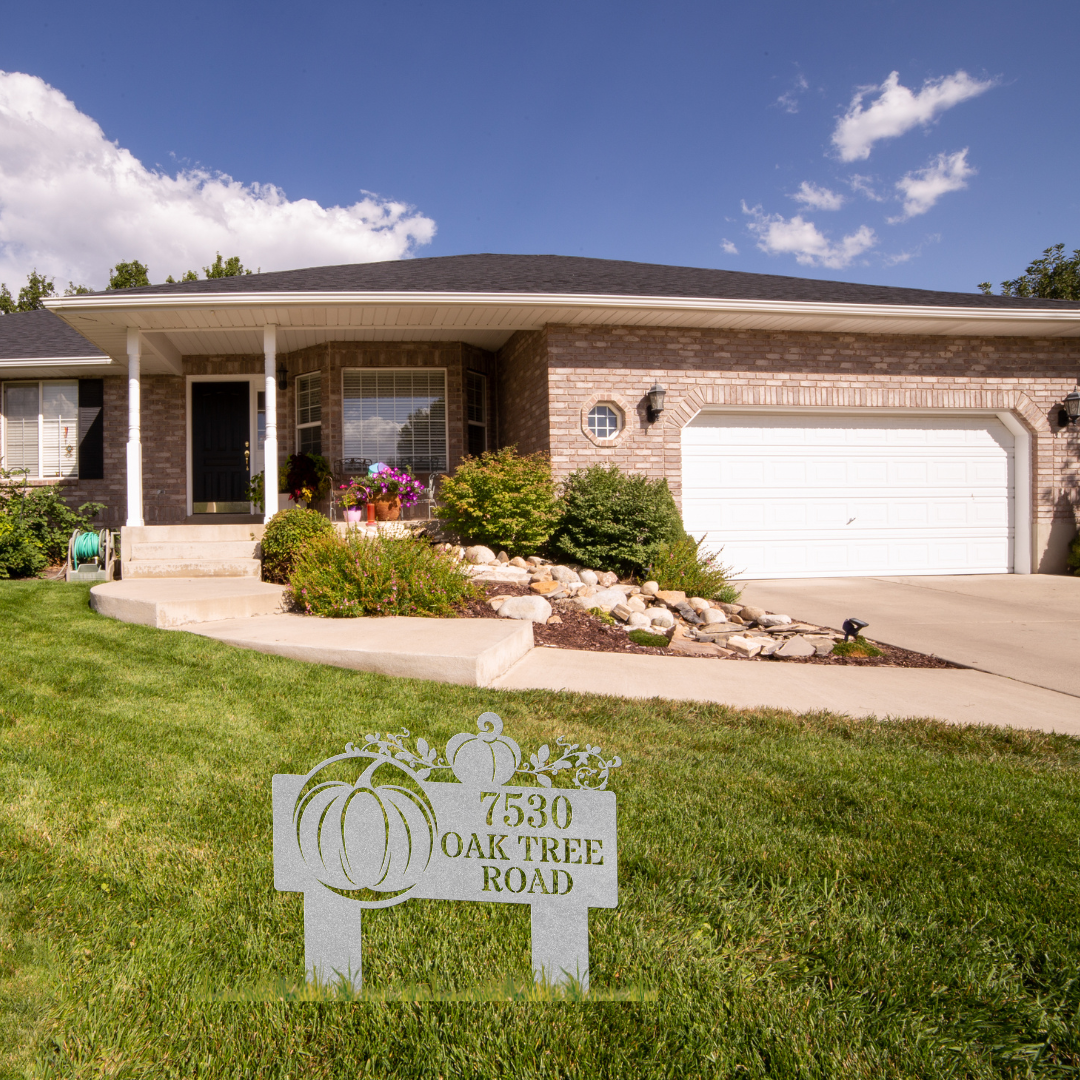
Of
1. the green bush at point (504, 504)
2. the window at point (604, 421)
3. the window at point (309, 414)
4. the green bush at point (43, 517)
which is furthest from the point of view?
the window at point (309, 414)

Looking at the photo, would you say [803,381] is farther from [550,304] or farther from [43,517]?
[43,517]

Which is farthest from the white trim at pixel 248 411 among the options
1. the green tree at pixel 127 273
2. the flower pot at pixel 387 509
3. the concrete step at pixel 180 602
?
the green tree at pixel 127 273

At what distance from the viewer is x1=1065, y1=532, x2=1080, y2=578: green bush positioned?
395 inches

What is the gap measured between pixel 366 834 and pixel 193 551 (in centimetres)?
762

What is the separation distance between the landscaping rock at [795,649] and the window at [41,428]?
39.0ft

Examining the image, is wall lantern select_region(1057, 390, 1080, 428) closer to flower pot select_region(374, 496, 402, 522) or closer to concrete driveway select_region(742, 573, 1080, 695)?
concrete driveway select_region(742, 573, 1080, 695)

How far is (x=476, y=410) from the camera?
1162 cm

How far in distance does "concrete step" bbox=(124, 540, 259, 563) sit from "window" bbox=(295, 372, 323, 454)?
3.41 m

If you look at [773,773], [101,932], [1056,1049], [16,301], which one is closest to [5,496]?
[101,932]

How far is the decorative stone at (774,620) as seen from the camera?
6.53 metres

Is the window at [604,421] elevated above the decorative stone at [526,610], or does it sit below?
above

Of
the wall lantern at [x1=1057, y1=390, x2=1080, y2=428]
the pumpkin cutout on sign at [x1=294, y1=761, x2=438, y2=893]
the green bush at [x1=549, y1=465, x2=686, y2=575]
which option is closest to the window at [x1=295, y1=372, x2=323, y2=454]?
the green bush at [x1=549, y1=465, x2=686, y2=575]

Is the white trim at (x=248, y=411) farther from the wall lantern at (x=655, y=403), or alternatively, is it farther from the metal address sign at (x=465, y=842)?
the metal address sign at (x=465, y=842)

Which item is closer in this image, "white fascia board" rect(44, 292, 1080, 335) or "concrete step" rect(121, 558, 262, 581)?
"concrete step" rect(121, 558, 262, 581)
